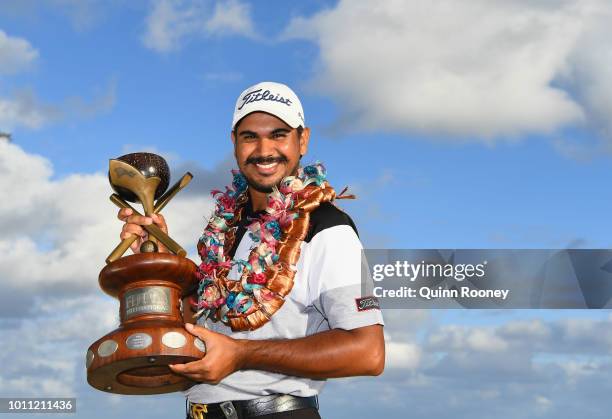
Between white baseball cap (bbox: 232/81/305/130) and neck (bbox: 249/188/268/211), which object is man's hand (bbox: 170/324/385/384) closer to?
neck (bbox: 249/188/268/211)

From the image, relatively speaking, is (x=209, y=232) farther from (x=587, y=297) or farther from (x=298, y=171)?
(x=587, y=297)

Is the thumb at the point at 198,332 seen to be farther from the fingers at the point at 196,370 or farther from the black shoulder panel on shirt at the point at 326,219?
the black shoulder panel on shirt at the point at 326,219

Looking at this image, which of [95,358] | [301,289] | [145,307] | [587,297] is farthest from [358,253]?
[587,297]

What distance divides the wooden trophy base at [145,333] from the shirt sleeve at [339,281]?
890mm

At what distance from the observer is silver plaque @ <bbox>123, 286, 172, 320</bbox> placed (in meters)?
5.36

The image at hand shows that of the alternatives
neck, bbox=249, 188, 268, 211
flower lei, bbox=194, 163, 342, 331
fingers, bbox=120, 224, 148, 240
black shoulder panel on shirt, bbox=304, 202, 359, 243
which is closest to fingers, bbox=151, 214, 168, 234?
fingers, bbox=120, 224, 148, 240

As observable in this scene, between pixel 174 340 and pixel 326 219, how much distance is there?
1.48 m

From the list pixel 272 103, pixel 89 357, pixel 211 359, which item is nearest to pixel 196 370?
pixel 211 359

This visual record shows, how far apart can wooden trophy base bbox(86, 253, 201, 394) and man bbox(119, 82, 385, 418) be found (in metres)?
0.12

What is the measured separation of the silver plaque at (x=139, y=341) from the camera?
16.4 ft

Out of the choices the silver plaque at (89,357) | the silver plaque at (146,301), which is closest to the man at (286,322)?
the silver plaque at (146,301)

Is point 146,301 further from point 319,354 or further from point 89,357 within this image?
point 319,354

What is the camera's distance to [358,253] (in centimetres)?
565

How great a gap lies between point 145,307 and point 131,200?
4.17ft
